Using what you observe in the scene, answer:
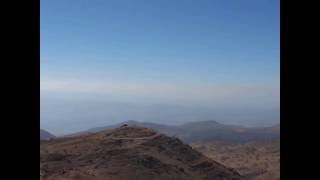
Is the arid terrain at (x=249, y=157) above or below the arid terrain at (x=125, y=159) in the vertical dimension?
below

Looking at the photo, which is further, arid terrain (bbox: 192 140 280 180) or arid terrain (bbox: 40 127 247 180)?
arid terrain (bbox: 192 140 280 180)

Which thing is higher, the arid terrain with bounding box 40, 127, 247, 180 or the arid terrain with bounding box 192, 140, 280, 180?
the arid terrain with bounding box 40, 127, 247, 180

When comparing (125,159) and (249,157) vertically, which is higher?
(125,159)

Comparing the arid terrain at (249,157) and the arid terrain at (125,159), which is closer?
the arid terrain at (125,159)
